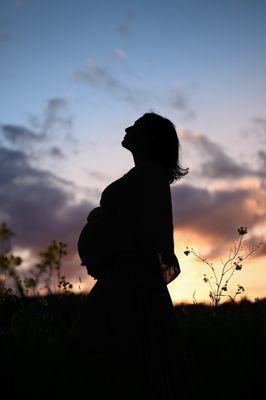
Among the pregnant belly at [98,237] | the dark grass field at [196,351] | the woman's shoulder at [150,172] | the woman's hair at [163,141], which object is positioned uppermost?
the woman's hair at [163,141]

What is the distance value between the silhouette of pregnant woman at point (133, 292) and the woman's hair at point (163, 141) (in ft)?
0.61

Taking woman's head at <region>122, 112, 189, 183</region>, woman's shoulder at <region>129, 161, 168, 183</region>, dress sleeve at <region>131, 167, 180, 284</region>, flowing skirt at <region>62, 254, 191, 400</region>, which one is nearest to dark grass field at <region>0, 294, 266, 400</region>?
flowing skirt at <region>62, 254, 191, 400</region>

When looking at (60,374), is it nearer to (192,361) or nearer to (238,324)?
(192,361)

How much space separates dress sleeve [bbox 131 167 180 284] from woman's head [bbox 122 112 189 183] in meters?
0.28

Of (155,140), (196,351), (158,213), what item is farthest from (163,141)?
(196,351)

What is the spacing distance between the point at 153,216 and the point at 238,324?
2.67m

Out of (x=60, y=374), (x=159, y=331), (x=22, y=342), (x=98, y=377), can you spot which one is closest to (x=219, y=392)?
(x=159, y=331)

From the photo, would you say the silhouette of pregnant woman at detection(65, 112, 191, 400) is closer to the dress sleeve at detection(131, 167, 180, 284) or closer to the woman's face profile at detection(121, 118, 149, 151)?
the dress sleeve at detection(131, 167, 180, 284)

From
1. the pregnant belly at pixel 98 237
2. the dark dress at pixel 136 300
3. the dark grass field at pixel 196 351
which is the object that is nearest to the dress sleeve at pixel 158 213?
the dark dress at pixel 136 300

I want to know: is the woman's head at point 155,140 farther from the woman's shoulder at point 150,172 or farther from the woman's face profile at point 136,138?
the woman's shoulder at point 150,172

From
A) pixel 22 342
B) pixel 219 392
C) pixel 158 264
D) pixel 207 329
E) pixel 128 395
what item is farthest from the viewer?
pixel 207 329

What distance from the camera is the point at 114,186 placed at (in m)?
4.43

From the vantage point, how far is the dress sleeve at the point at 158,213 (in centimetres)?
445

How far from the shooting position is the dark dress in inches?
165
